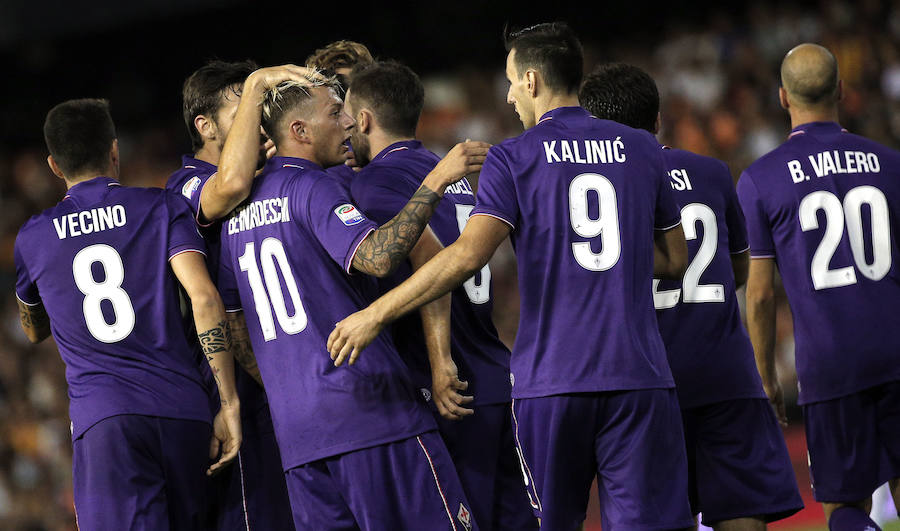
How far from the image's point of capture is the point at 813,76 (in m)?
5.66

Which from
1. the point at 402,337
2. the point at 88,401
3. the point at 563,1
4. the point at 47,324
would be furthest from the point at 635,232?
the point at 563,1

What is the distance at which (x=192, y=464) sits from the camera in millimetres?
4973

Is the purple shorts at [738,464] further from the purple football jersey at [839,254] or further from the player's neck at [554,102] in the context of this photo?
the player's neck at [554,102]

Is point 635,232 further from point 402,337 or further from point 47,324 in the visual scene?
point 47,324

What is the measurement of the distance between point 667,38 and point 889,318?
37.2 ft

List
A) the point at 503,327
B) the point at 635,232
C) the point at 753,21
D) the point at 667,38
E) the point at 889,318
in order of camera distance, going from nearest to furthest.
→ 1. the point at 635,232
2. the point at 889,318
3. the point at 503,327
4. the point at 753,21
5. the point at 667,38

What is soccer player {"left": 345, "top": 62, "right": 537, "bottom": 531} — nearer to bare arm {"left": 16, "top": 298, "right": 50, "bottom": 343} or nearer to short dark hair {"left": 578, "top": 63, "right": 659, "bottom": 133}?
short dark hair {"left": 578, "top": 63, "right": 659, "bottom": 133}

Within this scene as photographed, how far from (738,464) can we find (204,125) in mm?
3195

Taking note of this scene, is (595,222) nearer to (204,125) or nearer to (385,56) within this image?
(204,125)

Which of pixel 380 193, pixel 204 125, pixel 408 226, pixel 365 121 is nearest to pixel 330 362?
pixel 408 226

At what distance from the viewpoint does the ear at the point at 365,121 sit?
5297mm

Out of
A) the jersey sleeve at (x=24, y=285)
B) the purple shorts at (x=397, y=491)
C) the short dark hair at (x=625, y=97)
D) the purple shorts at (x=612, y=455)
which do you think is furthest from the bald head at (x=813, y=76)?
the jersey sleeve at (x=24, y=285)

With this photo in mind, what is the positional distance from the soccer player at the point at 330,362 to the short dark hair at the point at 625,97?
1.19 m

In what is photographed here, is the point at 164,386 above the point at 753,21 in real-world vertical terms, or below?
below
